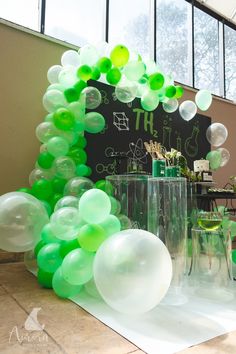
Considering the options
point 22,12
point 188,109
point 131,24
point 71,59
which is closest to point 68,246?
point 71,59

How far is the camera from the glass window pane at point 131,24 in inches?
138

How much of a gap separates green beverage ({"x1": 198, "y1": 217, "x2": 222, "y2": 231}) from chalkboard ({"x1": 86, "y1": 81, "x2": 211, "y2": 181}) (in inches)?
35.9

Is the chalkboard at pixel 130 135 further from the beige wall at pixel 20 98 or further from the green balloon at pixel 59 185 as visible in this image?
the beige wall at pixel 20 98

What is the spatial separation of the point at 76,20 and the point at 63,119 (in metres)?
1.69

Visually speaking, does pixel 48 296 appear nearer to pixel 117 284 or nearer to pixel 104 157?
pixel 117 284

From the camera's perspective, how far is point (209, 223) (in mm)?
1663

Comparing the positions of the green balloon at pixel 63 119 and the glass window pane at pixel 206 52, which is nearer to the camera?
the green balloon at pixel 63 119

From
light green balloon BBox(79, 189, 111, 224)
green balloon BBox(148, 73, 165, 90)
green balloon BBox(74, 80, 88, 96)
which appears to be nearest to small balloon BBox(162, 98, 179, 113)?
green balloon BBox(148, 73, 165, 90)

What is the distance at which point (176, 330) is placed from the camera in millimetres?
1158

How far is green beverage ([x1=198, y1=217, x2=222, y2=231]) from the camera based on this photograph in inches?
65.2

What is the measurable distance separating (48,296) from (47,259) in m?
0.19

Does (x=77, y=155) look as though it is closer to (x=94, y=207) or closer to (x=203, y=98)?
(x=94, y=207)

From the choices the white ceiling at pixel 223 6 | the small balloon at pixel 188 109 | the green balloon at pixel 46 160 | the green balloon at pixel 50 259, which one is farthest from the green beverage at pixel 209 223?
the white ceiling at pixel 223 6

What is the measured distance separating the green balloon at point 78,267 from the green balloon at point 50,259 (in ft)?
0.54
